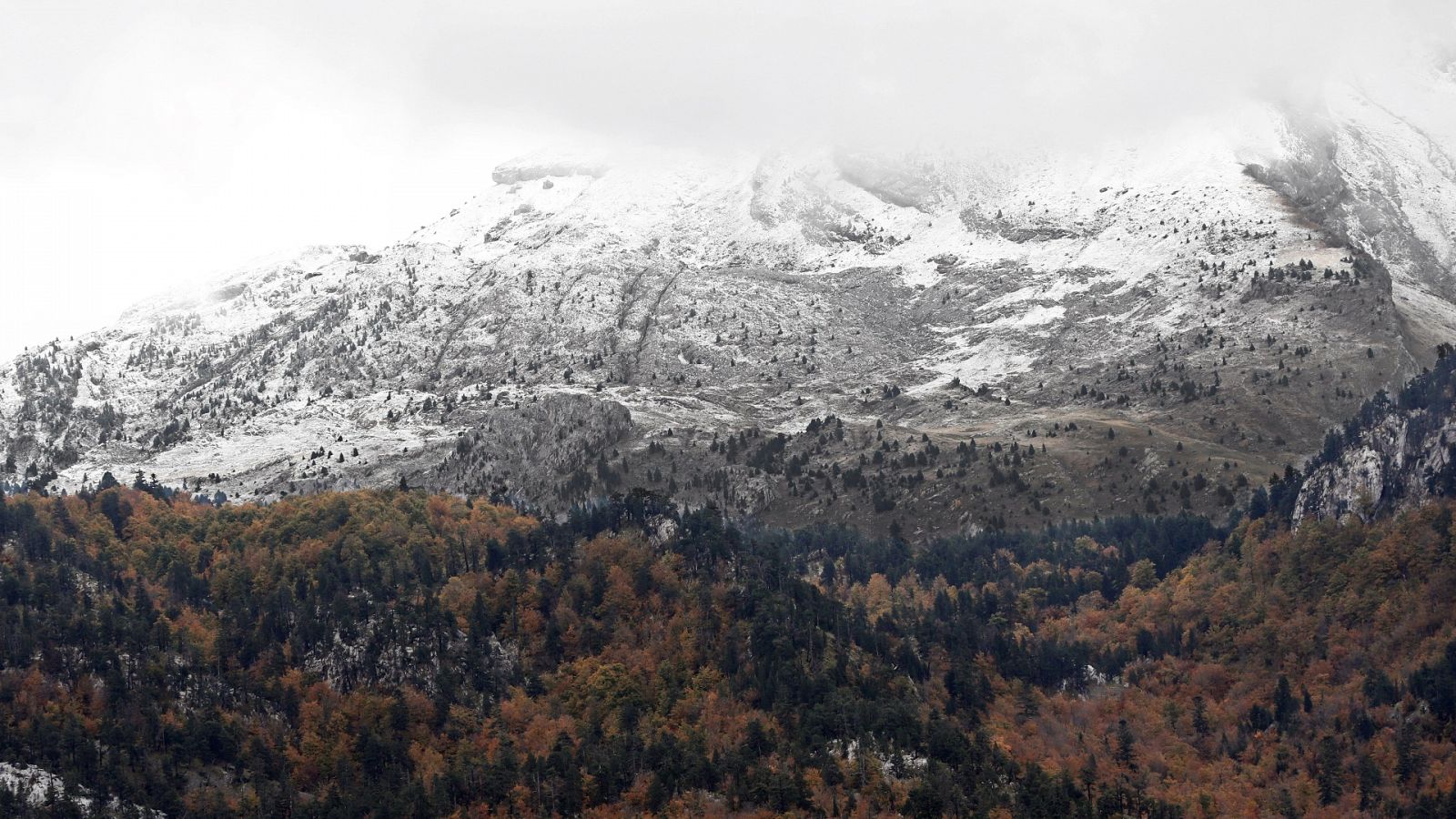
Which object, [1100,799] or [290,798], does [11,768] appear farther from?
[1100,799]

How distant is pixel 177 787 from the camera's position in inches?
7810

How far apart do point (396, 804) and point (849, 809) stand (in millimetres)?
55991

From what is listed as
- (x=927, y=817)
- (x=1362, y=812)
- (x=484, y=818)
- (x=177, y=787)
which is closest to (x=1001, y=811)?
(x=927, y=817)

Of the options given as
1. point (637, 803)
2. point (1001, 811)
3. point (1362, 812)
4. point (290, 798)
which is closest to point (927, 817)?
point (1001, 811)

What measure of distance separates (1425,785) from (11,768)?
175 m

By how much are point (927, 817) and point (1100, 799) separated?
22.5m

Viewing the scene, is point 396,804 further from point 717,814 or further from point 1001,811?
point 1001,811

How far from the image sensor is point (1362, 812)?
197m

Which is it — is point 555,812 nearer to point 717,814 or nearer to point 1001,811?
point 717,814

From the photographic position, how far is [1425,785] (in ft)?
654

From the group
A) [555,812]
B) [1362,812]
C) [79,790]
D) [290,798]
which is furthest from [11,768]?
[1362,812]

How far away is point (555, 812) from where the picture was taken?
650 ft

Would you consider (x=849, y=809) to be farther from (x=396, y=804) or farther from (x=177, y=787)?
(x=177, y=787)

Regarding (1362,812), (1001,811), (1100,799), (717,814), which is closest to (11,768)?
(717,814)
